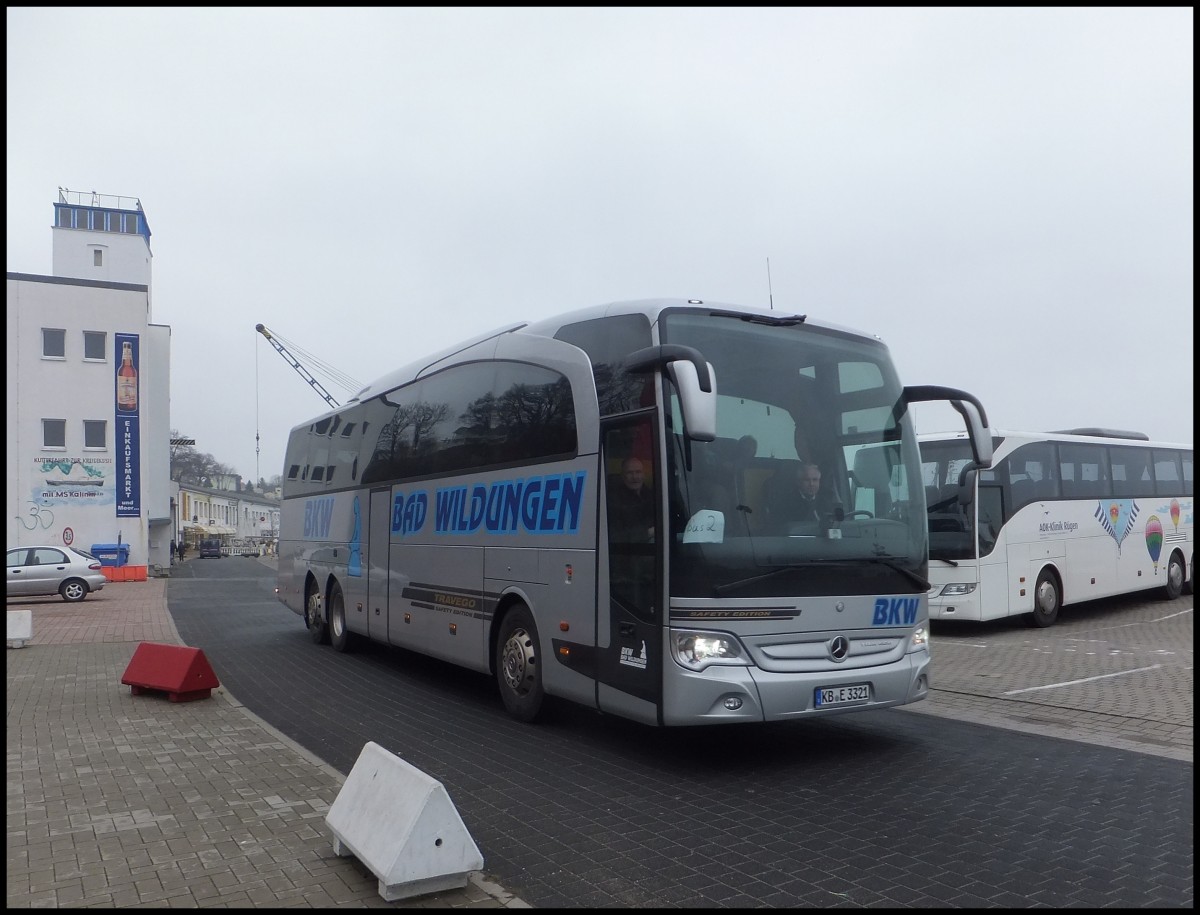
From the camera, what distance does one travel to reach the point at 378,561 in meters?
12.4

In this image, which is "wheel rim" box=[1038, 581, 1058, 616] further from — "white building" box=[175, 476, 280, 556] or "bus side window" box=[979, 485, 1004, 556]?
"white building" box=[175, 476, 280, 556]

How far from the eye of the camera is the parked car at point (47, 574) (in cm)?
2716

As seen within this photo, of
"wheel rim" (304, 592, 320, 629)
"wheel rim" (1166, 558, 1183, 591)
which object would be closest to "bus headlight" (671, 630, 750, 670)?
"wheel rim" (304, 592, 320, 629)

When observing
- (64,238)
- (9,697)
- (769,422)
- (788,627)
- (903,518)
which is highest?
(64,238)

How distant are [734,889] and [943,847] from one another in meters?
1.34

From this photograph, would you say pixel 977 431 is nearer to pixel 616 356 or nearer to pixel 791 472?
pixel 791 472

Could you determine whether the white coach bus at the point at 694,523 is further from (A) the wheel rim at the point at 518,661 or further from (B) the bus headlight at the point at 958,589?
(B) the bus headlight at the point at 958,589

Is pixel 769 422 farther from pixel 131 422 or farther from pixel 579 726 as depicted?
pixel 131 422

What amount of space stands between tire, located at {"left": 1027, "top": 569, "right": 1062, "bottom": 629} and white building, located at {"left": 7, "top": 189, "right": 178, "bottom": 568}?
34.0 metres

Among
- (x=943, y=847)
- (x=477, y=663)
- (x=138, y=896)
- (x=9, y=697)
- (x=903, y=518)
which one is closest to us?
(x=138, y=896)

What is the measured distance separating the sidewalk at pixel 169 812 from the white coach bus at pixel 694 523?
224cm

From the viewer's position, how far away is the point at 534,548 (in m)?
8.45

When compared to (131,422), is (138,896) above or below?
below

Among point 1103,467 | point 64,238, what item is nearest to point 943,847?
point 1103,467
